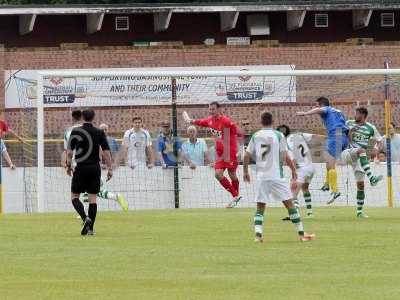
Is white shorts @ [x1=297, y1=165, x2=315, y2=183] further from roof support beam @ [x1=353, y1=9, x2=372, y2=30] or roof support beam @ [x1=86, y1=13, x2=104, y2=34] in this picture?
roof support beam @ [x1=353, y1=9, x2=372, y2=30]

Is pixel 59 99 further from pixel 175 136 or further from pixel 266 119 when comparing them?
pixel 266 119

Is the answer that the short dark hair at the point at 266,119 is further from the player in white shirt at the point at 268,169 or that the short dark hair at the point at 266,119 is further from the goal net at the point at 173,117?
the goal net at the point at 173,117

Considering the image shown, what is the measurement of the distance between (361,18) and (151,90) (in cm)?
2029

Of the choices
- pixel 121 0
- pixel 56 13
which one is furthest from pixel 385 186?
pixel 121 0

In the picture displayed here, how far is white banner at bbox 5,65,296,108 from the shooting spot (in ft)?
106

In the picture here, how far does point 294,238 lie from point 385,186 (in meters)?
11.5

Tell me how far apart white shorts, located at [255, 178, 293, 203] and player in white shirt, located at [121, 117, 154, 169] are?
37.3 ft

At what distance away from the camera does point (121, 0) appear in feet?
199

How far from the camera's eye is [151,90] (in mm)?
32875

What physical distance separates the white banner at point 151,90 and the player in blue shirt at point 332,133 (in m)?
4.59

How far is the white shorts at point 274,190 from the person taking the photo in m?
18.9

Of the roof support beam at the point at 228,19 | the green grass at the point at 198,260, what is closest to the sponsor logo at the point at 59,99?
the green grass at the point at 198,260

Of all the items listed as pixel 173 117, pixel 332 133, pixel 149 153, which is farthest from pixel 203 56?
pixel 332 133

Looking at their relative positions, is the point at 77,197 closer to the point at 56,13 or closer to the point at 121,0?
A: the point at 56,13
